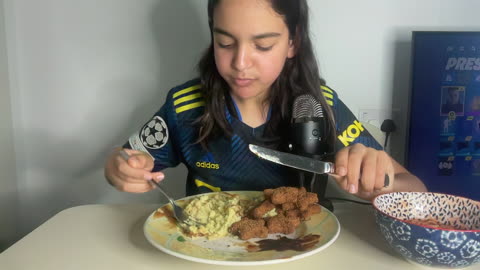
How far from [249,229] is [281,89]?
52cm

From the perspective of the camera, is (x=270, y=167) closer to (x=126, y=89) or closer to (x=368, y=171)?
(x=368, y=171)

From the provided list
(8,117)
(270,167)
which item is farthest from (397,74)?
(8,117)

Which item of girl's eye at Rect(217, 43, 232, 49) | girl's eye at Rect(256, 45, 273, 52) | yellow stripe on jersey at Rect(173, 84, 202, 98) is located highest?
girl's eye at Rect(217, 43, 232, 49)

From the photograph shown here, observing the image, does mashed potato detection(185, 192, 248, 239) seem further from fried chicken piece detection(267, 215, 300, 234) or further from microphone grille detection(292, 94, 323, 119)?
microphone grille detection(292, 94, 323, 119)

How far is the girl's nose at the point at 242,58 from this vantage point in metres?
0.91

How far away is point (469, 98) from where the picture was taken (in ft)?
4.26

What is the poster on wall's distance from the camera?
1.26 m

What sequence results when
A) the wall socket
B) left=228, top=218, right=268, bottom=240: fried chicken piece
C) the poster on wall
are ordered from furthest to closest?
the wall socket < the poster on wall < left=228, top=218, right=268, bottom=240: fried chicken piece

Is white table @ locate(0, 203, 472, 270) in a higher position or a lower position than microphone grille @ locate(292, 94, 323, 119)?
lower

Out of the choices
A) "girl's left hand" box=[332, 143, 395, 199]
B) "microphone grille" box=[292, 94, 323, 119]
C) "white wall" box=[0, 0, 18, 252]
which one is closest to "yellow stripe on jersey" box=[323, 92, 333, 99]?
"microphone grille" box=[292, 94, 323, 119]

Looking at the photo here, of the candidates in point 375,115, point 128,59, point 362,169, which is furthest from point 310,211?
point 128,59

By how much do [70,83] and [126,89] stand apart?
0.67ft

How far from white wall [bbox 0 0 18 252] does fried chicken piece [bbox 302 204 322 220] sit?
1.19 m

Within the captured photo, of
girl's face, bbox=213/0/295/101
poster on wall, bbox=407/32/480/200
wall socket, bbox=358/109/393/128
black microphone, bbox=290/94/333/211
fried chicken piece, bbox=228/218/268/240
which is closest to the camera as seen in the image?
fried chicken piece, bbox=228/218/268/240
